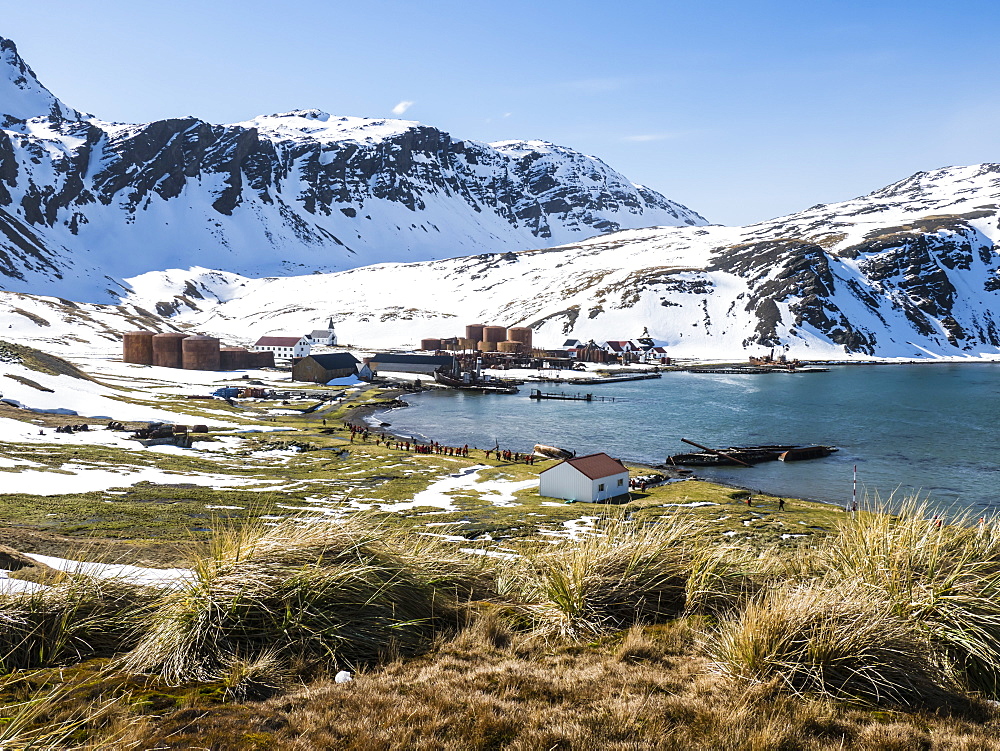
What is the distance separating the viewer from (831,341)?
516 ft

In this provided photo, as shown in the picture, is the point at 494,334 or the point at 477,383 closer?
the point at 477,383

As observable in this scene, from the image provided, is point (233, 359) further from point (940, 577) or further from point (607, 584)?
point (940, 577)

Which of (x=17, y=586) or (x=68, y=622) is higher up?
(x=17, y=586)

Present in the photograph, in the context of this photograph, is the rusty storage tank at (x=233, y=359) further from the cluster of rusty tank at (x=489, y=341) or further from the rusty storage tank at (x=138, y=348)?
the cluster of rusty tank at (x=489, y=341)

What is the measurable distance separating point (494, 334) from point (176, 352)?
74.2 meters

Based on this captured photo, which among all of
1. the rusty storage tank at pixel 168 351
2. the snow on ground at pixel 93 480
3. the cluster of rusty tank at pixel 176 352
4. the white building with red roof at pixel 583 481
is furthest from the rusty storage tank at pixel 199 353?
the white building with red roof at pixel 583 481

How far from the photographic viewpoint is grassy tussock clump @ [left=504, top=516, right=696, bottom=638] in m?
8.10

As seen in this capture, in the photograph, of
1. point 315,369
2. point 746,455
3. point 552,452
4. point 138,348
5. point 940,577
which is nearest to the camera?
point 940,577

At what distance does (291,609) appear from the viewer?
7.16 m

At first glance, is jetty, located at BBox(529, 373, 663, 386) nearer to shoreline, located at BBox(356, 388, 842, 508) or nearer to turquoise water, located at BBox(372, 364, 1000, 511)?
turquoise water, located at BBox(372, 364, 1000, 511)

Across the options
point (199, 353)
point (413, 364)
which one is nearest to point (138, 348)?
point (199, 353)

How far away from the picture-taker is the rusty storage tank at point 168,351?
117m

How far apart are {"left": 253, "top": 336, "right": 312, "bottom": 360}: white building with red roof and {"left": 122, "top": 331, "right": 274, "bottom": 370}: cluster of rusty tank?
59.6 feet

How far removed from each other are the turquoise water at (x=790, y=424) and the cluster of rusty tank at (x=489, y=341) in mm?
43250
